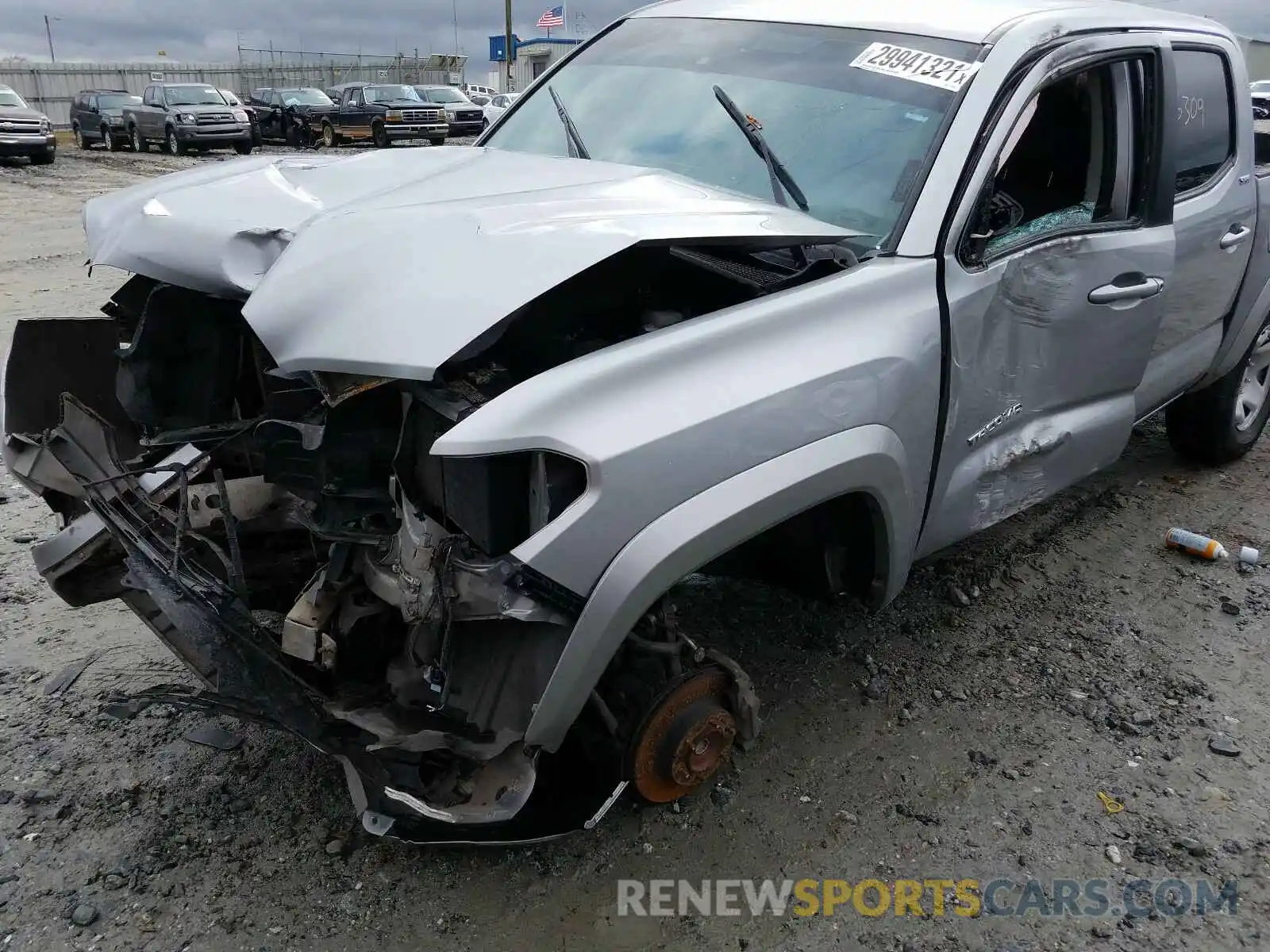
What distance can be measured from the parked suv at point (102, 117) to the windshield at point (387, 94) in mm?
5134

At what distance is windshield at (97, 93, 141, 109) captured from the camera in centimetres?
2292

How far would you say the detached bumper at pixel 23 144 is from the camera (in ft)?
60.3

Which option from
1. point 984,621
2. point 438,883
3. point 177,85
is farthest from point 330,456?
point 177,85

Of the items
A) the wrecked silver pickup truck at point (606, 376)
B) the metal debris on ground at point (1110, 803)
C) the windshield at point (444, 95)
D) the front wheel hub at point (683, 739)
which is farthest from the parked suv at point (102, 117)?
the metal debris on ground at point (1110, 803)

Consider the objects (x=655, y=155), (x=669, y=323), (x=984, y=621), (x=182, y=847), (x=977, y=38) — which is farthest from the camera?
(x=984, y=621)

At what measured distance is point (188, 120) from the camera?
20516 mm

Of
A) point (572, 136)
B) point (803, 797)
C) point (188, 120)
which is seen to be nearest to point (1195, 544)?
point (803, 797)

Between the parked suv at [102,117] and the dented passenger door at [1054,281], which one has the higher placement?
the dented passenger door at [1054,281]

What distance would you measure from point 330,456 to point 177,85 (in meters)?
23.1

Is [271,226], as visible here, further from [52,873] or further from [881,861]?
[881,861]

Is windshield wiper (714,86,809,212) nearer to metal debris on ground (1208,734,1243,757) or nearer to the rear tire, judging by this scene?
metal debris on ground (1208,734,1243,757)

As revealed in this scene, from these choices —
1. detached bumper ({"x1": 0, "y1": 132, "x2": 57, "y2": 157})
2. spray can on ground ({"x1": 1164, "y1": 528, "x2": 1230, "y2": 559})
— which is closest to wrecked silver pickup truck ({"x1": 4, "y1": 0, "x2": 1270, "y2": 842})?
spray can on ground ({"x1": 1164, "y1": 528, "x2": 1230, "y2": 559})

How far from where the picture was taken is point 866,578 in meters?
2.48

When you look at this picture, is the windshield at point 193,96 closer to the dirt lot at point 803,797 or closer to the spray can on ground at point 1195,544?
the dirt lot at point 803,797
